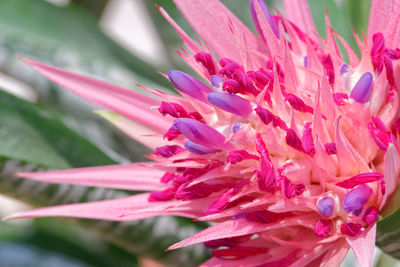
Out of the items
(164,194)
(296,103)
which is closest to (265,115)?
(296,103)

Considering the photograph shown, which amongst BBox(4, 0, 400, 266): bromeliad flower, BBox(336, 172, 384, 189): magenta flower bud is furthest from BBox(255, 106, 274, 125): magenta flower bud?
BBox(336, 172, 384, 189): magenta flower bud

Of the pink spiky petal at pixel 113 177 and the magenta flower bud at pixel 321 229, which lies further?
the pink spiky petal at pixel 113 177

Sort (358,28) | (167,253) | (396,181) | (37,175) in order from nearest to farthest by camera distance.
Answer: (396,181), (37,175), (167,253), (358,28)

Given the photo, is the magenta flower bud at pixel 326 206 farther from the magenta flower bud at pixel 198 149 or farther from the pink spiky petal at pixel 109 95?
the pink spiky petal at pixel 109 95

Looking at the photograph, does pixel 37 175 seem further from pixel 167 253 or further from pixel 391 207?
pixel 391 207

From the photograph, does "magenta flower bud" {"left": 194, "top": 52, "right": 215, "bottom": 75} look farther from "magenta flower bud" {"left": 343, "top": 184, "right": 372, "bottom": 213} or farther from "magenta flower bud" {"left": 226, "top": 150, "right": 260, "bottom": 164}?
"magenta flower bud" {"left": 343, "top": 184, "right": 372, "bottom": 213}

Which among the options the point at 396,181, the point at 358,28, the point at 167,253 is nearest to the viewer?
the point at 396,181

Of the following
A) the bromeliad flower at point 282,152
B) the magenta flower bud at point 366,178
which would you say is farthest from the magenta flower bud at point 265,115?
the magenta flower bud at point 366,178

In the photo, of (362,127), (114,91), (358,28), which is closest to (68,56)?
(114,91)
